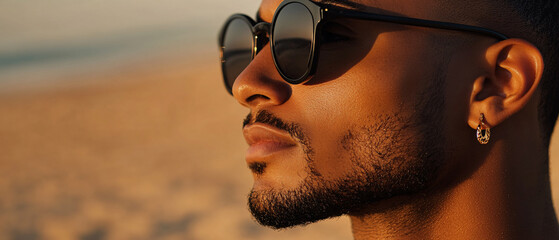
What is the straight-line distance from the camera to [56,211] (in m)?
7.31

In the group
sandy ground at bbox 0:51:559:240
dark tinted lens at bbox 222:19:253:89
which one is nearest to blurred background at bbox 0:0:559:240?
sandy ground at bbox 0:51:559:240

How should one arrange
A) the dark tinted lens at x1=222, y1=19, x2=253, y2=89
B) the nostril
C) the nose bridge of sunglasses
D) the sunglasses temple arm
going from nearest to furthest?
1. the sunglasses temple arm
2. the nostril
3. the nose bridge of sunglasses
4. the dark tinted lens at x1=222, y1=19, x2=253, y2=89

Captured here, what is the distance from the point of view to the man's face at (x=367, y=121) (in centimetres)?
225

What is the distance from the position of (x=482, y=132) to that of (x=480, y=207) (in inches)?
11.2

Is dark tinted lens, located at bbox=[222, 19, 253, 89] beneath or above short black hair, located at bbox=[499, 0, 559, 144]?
above

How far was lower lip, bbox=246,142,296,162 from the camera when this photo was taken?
2.39 m

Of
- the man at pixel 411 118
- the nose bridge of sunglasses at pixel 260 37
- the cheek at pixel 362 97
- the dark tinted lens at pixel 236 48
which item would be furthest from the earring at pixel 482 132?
the dark tinted lens at pixel 236 48

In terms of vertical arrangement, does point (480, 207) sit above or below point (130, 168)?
below

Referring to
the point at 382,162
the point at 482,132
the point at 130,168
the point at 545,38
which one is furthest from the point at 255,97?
the point at 130,168

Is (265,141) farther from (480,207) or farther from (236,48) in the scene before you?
(480,207)

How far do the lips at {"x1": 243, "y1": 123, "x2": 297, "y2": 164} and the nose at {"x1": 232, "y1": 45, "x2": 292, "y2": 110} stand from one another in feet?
0.31

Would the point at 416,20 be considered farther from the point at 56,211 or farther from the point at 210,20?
the point at 210,20

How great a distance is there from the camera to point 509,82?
2.31 metres

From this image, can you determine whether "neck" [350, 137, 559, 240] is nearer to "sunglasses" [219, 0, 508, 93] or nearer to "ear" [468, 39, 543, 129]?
"ear" [468, 39, 543, 129]
